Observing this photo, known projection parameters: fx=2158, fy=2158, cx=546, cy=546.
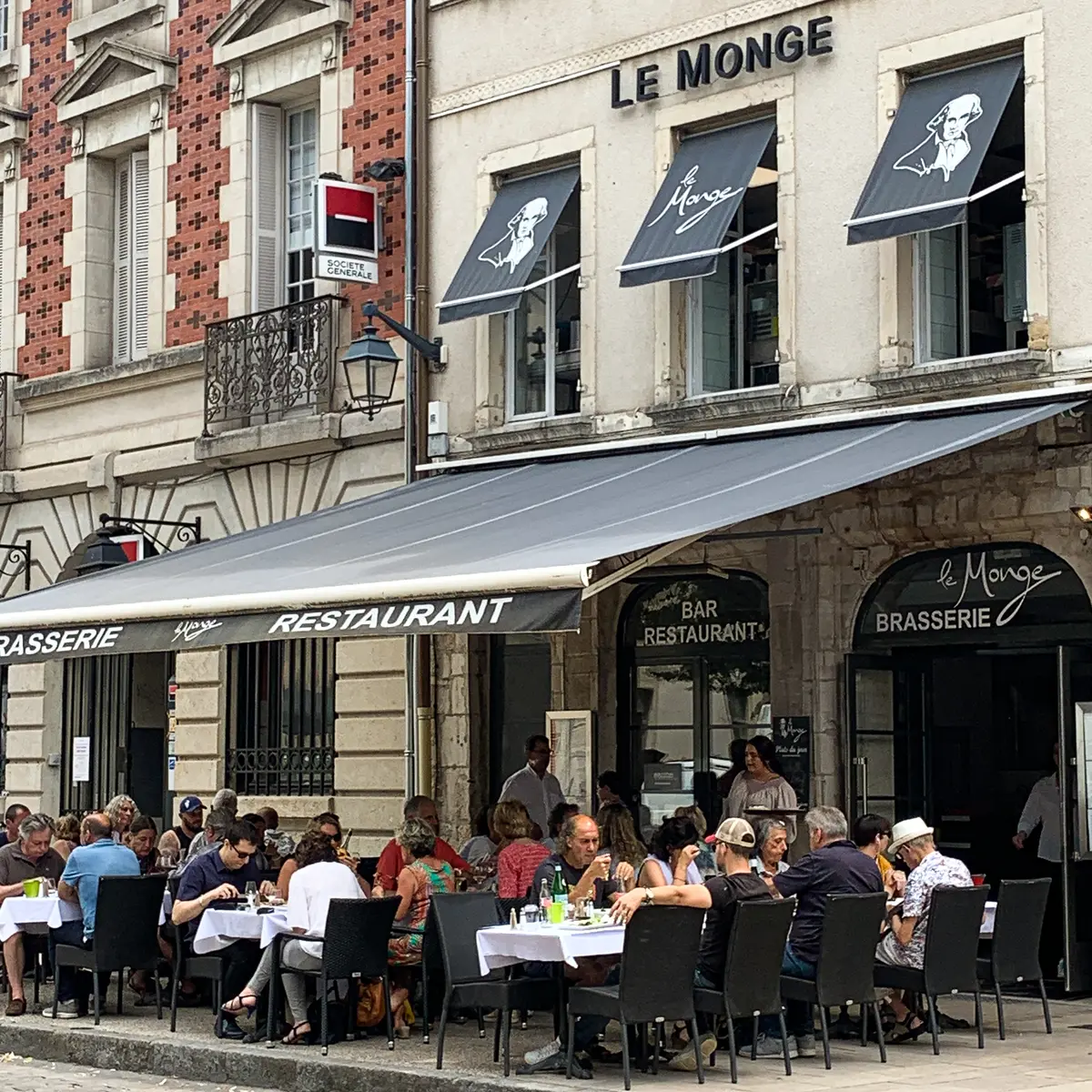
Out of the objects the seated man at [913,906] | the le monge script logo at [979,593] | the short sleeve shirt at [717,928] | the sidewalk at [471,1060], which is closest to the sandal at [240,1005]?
the sidewalk at [471,1060]

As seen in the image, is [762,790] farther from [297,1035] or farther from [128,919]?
[128,919]

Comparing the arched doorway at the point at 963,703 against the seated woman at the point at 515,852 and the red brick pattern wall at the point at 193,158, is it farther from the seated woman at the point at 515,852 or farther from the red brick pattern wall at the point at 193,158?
the red brick pattern wall at the point at 193,158

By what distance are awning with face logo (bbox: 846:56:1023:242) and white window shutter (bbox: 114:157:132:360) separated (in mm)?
8638

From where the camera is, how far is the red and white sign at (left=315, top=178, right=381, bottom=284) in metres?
16.4

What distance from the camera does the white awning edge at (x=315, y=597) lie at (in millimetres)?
10656

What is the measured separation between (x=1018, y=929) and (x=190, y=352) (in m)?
A: 9.58

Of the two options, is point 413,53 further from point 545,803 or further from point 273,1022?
point 273,1022

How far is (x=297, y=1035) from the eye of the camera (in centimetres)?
1123

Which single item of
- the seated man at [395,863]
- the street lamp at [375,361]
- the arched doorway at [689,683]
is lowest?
the seated man at [395,863]

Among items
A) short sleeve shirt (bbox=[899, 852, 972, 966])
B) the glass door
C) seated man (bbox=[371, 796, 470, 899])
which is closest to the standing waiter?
the glass door

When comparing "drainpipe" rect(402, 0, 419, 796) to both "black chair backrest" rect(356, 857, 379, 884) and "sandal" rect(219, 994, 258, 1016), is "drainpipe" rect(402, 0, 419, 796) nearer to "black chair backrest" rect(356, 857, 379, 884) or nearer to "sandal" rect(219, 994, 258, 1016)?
"black chair backrest" rect(356, 857, 379, 884)

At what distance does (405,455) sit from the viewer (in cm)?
1634

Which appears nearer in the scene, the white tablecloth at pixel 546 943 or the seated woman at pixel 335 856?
the white tablecloth at pixel 546 943

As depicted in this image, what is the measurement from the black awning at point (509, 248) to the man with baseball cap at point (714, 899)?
19.6ft
